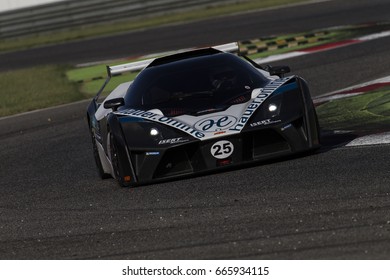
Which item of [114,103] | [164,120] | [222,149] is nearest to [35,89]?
[114,103]

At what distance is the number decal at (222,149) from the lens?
845cm

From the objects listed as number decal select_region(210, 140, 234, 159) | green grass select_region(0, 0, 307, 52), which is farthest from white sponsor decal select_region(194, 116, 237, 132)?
green grass select_region(0, 0, 307, 52)

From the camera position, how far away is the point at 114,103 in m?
9.52

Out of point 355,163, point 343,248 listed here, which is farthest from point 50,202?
point 343,248

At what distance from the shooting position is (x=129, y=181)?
877 cm

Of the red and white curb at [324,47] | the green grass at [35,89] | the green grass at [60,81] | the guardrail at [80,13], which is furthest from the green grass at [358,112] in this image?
the guardrail at [80,13]

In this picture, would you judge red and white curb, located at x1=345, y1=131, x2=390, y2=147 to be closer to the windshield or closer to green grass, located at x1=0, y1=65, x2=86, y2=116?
the windshield

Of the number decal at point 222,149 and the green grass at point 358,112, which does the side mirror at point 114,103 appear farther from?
the green grass at point 358,112

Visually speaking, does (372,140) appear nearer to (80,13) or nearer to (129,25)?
(129,25)

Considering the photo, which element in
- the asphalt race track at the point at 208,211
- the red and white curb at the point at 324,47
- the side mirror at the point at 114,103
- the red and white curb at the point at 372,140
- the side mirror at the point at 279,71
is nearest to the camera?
the asphalt race track at the point at 208,211

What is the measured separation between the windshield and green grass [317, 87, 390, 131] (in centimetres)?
135

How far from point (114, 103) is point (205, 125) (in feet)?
4.09

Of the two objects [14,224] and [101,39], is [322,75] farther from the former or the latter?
[101,39]

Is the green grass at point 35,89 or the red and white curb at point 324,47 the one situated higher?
the red and white curb at point 324,47
